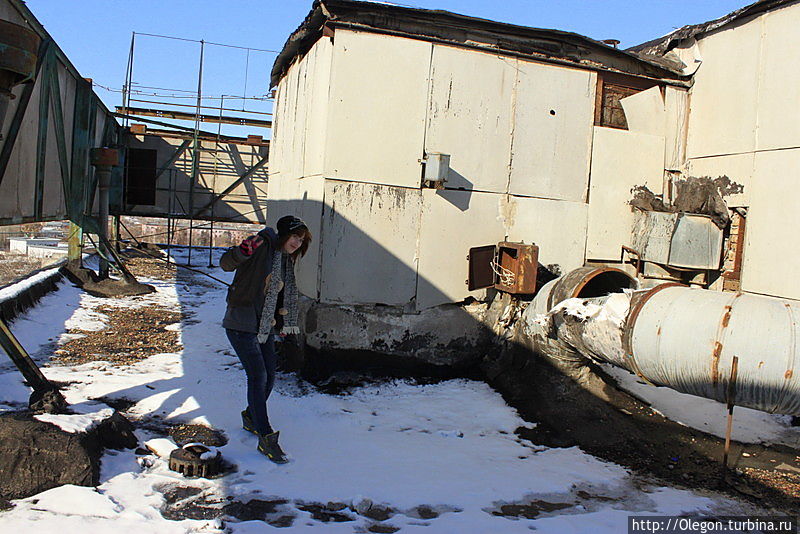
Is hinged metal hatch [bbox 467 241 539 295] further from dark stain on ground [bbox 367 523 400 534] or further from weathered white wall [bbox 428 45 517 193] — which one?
dark stain on ground [bbox 367 523 400 534]

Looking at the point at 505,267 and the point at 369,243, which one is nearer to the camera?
the point at 369,243

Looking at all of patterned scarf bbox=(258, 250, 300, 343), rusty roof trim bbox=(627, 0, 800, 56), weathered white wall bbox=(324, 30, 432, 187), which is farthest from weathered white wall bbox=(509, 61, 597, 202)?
patterned scarf bbox=(258, 250, 300, 343)

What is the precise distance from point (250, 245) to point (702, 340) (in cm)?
334

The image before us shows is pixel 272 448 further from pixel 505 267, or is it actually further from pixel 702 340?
pixel 505 267

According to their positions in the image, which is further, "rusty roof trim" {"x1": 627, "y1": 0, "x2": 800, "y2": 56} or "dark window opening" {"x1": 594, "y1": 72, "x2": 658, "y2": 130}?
"dark window opening" {"x1": 594, "y1": 72, "x2": 658, "y2": 130}

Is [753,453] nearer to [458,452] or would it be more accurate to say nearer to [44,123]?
[458,452]

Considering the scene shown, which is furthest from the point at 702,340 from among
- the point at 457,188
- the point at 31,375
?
the point at 31,375

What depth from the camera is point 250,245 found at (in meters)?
4.24

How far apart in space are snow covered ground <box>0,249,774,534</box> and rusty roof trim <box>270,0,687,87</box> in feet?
12.6

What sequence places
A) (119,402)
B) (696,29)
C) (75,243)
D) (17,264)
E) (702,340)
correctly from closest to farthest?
(702,340) < (119,402) < (696,29) < (75,243) < (17,264)

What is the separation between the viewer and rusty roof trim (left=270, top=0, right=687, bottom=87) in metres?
6.28

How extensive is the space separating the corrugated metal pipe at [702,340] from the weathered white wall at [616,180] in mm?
2133

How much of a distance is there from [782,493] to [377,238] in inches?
164

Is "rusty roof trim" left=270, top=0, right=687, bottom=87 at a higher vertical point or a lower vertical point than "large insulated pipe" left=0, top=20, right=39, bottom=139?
higher
